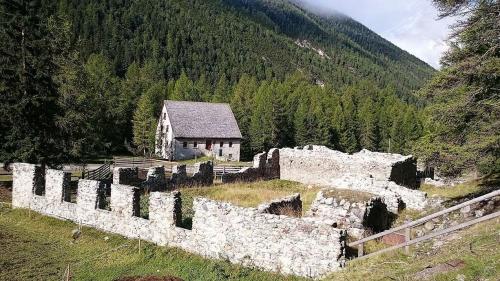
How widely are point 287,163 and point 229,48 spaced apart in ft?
543

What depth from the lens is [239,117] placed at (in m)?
80.2

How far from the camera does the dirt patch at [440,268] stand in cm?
985

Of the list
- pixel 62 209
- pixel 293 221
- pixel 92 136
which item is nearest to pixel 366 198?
pixel 293 221

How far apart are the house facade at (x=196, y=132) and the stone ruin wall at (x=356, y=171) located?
32.0m

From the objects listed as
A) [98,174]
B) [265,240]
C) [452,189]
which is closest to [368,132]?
[452,189]

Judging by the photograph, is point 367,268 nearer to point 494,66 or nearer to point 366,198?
point 366,198

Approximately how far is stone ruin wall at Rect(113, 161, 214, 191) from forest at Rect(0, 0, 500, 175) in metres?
4.36

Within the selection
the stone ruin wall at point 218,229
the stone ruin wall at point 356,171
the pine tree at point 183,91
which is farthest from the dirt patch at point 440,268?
the pine tree at point 183,91

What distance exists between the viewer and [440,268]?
1006 centimetres

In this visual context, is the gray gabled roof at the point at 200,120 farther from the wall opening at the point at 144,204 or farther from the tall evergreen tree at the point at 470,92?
the tall evergreen tree at the point at 470,92

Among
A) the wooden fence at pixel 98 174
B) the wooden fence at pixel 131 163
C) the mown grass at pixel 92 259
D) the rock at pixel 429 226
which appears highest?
the rock at pixel 429 226

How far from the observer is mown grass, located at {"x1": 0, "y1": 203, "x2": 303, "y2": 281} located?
14.6 meters

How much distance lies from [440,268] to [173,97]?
282ft

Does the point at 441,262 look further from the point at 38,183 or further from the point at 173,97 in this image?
the point at 173,97
